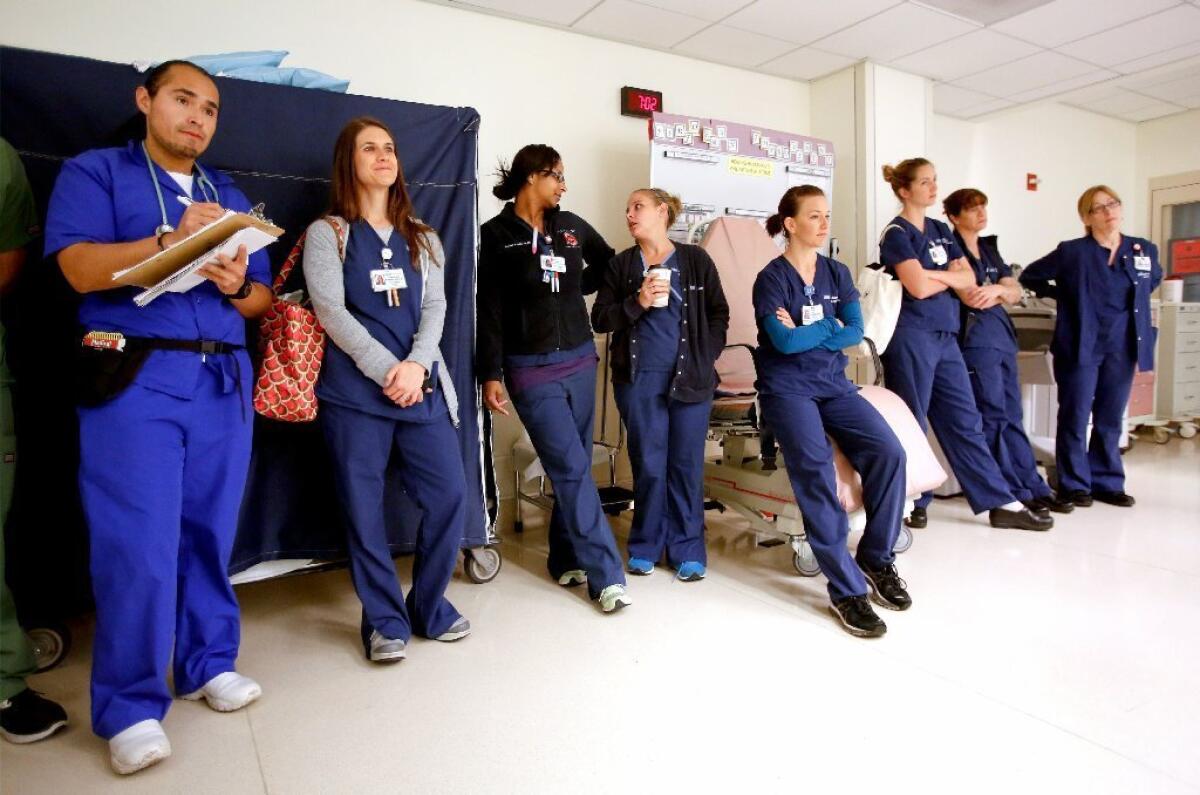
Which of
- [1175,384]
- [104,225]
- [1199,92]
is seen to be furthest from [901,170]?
[1199,92]

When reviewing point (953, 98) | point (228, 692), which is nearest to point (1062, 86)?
point (953, 98)

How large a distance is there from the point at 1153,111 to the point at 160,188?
796 centimetres

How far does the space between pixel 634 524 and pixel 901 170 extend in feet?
6.54

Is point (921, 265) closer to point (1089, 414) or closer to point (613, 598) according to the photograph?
point (1089, 414)

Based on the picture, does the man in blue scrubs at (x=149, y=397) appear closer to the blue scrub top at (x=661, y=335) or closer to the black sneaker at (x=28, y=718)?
the black sneaker at (x=28, y=718)

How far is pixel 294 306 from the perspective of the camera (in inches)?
82.5

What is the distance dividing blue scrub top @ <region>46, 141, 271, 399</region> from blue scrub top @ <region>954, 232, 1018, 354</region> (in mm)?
3211

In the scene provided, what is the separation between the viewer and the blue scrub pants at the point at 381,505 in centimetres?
219

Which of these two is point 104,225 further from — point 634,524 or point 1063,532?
point 1063,532

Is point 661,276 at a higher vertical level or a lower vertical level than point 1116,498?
higher

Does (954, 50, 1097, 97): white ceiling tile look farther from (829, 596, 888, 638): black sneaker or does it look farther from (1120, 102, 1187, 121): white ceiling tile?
(829, 596, 888, 638): black sneaker

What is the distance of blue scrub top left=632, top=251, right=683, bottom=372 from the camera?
2821 mm

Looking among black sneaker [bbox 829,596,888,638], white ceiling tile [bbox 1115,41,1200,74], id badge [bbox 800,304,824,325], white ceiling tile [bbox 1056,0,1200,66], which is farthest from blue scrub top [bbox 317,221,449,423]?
white ceiling tile [bbox 1115,41,1200,74]

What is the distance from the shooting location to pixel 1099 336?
12.8 feet
